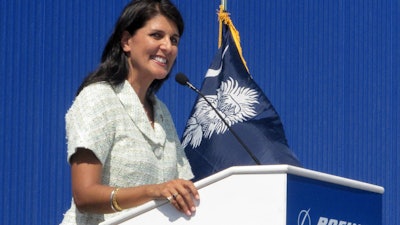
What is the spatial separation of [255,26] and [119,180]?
2.92m

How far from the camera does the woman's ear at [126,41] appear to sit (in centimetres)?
249

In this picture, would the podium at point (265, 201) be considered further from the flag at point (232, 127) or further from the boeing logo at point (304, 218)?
the flag at point (232, 127)

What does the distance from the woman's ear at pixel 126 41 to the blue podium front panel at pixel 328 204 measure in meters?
0.75

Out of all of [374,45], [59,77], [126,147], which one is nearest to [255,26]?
[374,45]

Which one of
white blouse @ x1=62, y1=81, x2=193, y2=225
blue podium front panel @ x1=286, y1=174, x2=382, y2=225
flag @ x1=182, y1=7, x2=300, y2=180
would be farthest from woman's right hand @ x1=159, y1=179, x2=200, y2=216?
flag @ x1=182, y1=7, x2=300, y2=180

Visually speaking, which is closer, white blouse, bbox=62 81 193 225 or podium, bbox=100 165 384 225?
podium, bbox=100 165 384 225

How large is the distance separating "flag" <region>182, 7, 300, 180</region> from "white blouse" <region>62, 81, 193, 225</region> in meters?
1.42

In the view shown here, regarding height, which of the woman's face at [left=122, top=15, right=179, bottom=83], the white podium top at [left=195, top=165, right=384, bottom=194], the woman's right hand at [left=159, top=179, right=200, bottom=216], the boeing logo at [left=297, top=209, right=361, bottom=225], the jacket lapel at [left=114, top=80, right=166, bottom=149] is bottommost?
the boeing logo at [left=297, top=209, right=361, bottom=225]

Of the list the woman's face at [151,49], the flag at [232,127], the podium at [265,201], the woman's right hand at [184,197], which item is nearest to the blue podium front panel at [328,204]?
the podium at [265,201]

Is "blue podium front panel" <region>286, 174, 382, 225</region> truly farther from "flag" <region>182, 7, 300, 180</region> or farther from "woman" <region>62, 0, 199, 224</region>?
"flag" <region>182, 7, 300, 180</region>

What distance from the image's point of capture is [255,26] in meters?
5.13

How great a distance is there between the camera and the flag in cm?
400

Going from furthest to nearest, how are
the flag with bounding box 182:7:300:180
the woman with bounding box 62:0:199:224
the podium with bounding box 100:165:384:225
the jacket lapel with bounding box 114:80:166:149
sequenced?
the flag with bounding box 182:7:300:180 → the jacket lapel with bounding box 114:80:166:149 → the woman with bounding box 62:0:199:224 → the podium with bounding box 100:165:384:225

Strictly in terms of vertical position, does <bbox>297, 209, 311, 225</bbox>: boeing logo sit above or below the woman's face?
below
